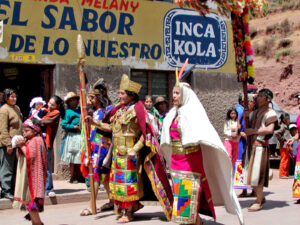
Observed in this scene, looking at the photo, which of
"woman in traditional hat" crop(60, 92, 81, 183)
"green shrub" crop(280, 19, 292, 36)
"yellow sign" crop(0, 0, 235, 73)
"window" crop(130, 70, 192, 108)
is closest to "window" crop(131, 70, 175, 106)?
"window" crop(130, 70, 192, 108)

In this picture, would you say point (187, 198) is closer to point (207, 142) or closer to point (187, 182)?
point (187, 182)

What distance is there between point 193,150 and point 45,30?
556cm

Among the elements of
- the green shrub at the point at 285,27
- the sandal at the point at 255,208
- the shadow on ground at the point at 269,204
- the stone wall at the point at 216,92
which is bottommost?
the shadow on ground at the point at 269,204

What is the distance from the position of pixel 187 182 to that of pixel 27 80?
674 centimetres

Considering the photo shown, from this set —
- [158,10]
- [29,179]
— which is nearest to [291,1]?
[158,10]

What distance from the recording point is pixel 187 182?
18.9 ft

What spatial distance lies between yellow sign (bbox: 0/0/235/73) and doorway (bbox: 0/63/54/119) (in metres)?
0.39

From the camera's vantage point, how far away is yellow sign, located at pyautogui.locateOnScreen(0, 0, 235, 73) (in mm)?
9844

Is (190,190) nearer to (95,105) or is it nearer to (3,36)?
(95,105)

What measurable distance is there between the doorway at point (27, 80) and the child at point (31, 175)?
185 inches

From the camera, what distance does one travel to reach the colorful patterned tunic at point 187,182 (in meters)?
5.70

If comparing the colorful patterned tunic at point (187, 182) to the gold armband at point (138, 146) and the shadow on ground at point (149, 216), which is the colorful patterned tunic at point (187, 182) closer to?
the gold armband at point (138, 146)

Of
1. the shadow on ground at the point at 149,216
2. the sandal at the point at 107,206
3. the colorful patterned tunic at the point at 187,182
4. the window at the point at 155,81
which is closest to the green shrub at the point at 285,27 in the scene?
the window at the point at 155,81

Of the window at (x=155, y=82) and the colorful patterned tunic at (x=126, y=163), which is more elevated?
the window at (x=155, y=82)
